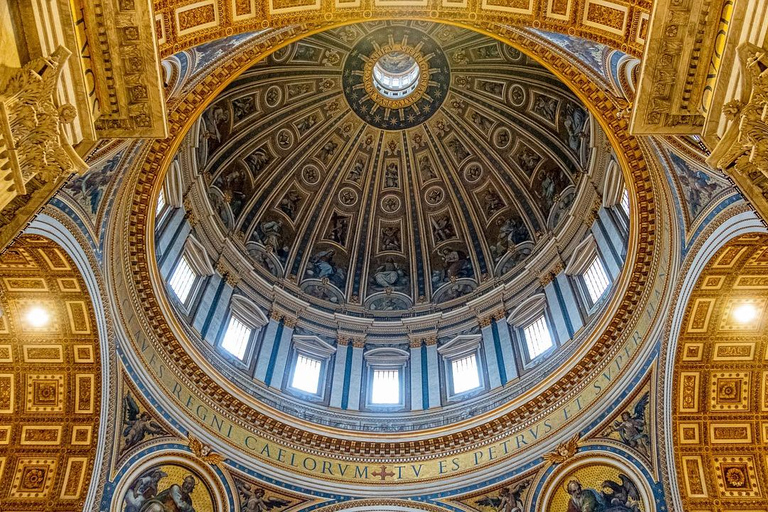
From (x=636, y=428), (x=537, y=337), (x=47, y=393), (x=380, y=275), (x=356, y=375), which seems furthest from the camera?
(x=380, y=275)

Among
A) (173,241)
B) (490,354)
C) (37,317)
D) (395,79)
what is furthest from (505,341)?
(395,79)

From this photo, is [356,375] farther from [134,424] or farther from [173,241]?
[134,424]

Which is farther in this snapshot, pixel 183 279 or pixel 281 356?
pixel 281 356

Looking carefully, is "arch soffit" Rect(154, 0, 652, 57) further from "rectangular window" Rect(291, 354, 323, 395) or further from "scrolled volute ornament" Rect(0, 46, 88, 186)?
"rectangular window" Rect(291, 354, 323, 395)

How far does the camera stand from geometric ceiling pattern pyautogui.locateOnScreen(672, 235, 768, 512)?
15.2 meters

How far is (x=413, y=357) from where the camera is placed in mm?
25203

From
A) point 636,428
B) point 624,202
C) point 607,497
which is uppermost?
point 624,202

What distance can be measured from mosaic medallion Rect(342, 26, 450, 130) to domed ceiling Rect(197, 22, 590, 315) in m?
0.06

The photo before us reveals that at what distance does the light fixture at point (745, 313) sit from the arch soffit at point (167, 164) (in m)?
2.40

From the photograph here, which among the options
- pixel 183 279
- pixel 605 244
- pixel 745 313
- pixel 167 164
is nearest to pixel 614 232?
pixel 605 244

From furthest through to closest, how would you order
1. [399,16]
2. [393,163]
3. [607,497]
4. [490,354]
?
[393,163] < [490,354] < [607,497] < [399,16]

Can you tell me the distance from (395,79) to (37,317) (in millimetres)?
23040

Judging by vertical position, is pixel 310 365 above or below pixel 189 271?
below

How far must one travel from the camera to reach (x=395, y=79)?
33719mm
